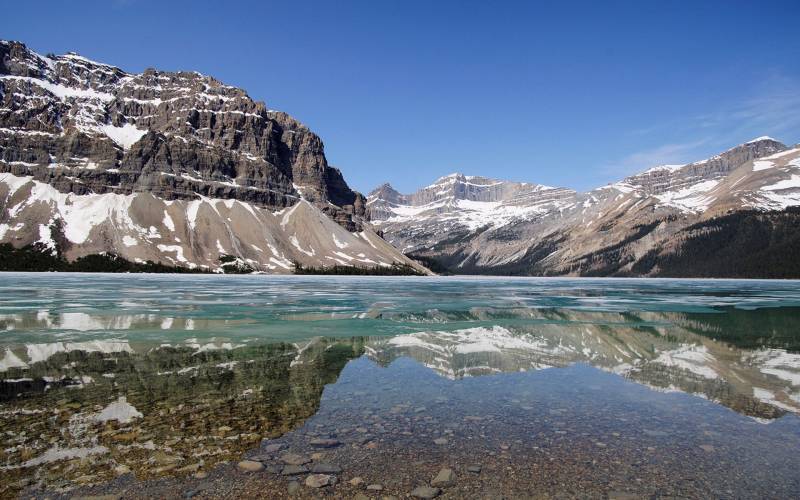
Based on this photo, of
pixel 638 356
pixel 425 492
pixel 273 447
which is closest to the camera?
pixel 425 492

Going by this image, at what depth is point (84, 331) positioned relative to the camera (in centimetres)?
3547

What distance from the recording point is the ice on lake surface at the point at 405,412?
11.7 metres

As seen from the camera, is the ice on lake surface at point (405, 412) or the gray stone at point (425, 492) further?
the ice on lake surface at point (405, 412)

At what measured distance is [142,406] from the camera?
671 inches

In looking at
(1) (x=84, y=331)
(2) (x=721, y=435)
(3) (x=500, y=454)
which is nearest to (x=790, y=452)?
(2) (x=721, y=435)

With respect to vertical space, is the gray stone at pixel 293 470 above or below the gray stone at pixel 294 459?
above

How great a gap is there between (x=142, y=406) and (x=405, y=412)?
896 cm

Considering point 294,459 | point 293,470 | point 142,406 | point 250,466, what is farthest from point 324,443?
point 142,406

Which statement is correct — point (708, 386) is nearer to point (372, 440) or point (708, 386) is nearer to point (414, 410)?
point (414, 410)

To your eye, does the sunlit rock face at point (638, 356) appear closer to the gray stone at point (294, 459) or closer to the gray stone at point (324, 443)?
the gray stone at point (324, 443)

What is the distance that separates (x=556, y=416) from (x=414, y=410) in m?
4.79

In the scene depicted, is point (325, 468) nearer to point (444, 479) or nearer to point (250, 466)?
point (250, 466)

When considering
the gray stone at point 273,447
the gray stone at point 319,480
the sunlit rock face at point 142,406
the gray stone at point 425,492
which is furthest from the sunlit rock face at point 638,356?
the gray stone at point 319,480

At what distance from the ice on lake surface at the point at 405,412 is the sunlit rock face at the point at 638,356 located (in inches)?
7.4
